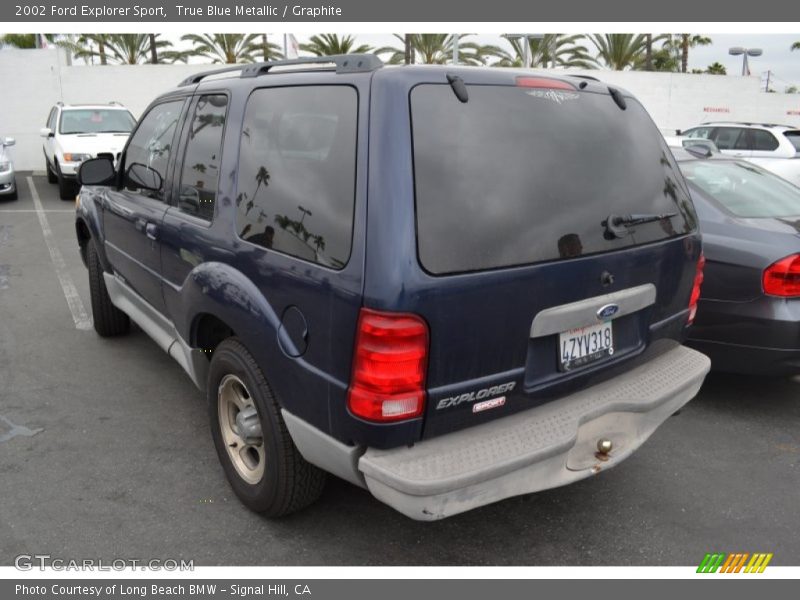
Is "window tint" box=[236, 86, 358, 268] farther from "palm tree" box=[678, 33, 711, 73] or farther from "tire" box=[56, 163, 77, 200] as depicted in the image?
"palm tree" box=[678, 33, 711, 73]

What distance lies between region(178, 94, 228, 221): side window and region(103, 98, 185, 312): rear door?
0.84 ft

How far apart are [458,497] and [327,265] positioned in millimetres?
920

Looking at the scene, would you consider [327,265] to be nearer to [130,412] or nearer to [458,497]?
[458,497]

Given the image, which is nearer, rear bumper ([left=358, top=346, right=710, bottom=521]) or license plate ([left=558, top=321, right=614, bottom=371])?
rear bumper ([left=358, top=346, right=710, bottom=521])

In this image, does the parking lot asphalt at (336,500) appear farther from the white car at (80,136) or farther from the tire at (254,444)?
the white car at (80,136)

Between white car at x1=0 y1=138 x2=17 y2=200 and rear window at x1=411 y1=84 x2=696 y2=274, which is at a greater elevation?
rear window at x1=411 y1=84 x2=696 y2=274

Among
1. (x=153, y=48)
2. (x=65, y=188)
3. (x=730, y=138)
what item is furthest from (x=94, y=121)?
(x=153, y=48)

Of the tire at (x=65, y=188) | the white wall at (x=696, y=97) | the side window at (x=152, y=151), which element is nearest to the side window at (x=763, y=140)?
the white wall at (x=696, y=97)

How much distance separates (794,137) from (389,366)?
41.8 ft

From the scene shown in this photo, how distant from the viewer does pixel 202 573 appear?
2717 millimetres

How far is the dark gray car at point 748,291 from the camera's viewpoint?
154 inches

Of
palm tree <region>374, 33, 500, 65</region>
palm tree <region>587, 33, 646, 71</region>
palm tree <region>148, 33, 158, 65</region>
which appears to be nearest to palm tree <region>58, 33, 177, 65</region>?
palm tree <region>148, 33, 158, 65</region>

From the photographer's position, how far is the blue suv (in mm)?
2266

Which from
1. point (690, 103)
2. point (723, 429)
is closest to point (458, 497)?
point (723, 429)
